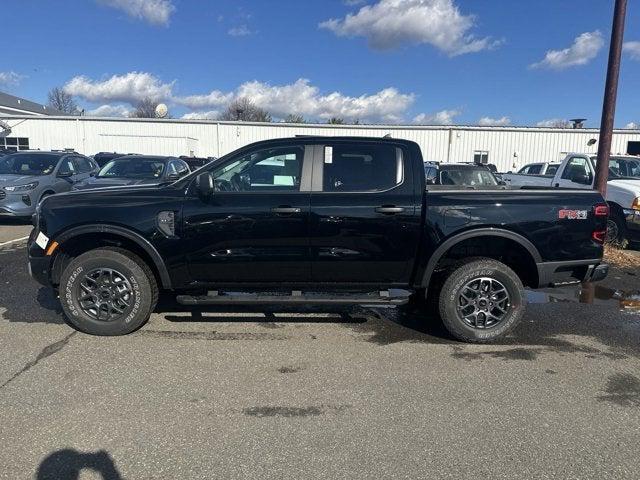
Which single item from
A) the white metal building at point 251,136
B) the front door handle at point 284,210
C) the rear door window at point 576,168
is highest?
the white metal building at point 251,136

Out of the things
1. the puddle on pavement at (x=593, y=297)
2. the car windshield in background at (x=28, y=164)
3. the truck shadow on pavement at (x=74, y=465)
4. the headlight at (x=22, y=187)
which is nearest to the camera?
the truck shadow on pavement at (x=74, y=465)

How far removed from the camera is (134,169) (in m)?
10.9

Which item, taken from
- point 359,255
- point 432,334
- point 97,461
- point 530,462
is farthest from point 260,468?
point 432,334

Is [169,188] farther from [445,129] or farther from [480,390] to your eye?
[445,129]

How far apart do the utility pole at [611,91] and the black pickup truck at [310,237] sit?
4.78 m

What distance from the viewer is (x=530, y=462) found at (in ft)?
9.16

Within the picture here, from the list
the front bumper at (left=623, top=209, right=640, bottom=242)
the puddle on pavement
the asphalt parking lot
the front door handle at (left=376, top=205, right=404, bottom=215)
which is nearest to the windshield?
the front bumper at (left=623, top=209, right=640, bottom=242)

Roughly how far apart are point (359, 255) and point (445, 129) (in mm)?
29198

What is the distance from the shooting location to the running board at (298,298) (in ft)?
14.9

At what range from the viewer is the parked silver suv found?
10.6m

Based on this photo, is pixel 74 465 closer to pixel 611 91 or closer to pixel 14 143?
pixel 611 91

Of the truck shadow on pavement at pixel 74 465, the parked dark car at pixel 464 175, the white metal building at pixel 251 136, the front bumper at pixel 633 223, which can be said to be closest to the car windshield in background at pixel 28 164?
the parked dark car at pixel 464 175

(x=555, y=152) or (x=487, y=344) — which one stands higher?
(x=555, y=152)

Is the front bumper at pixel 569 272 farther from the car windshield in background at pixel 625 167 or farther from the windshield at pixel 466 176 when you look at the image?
the windshield at pixel 466 176
